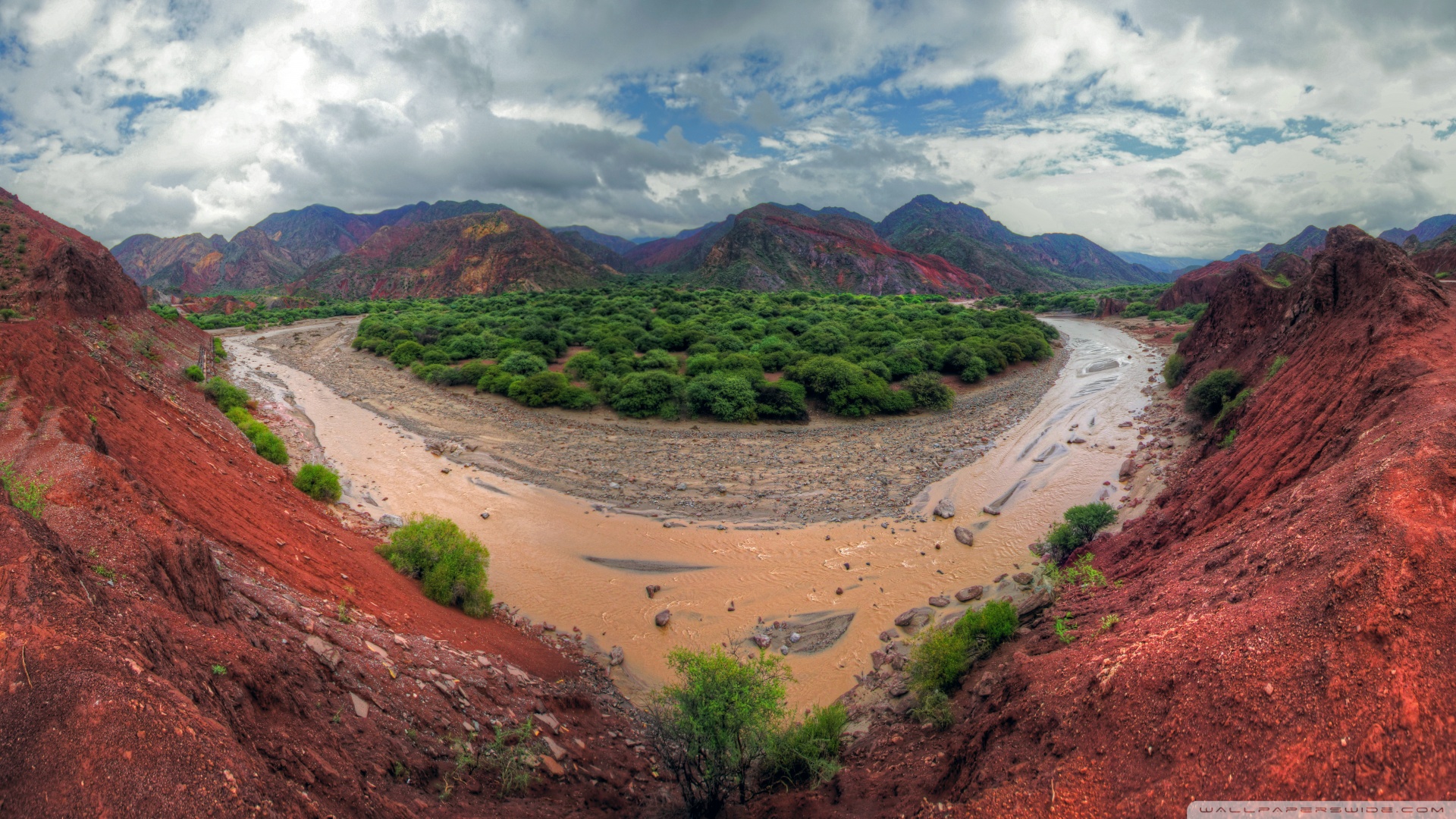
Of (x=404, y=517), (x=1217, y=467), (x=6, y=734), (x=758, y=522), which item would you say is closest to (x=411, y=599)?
(x=404, y=517)

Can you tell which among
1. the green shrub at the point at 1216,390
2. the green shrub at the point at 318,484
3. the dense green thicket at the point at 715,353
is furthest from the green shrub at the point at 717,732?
the green shrub at the point at 1216,390

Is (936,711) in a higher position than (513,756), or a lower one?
lower

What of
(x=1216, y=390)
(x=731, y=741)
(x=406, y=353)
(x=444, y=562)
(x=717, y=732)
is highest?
(x=406, y=353)

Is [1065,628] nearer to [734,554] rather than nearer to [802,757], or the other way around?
[802,757]

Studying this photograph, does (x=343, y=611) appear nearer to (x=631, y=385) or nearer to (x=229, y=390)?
(x=631, y=385)

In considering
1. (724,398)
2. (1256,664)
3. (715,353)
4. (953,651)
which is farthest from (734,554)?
(715,353)

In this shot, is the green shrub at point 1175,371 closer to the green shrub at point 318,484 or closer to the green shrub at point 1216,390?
the green shrub at point 1216,390
